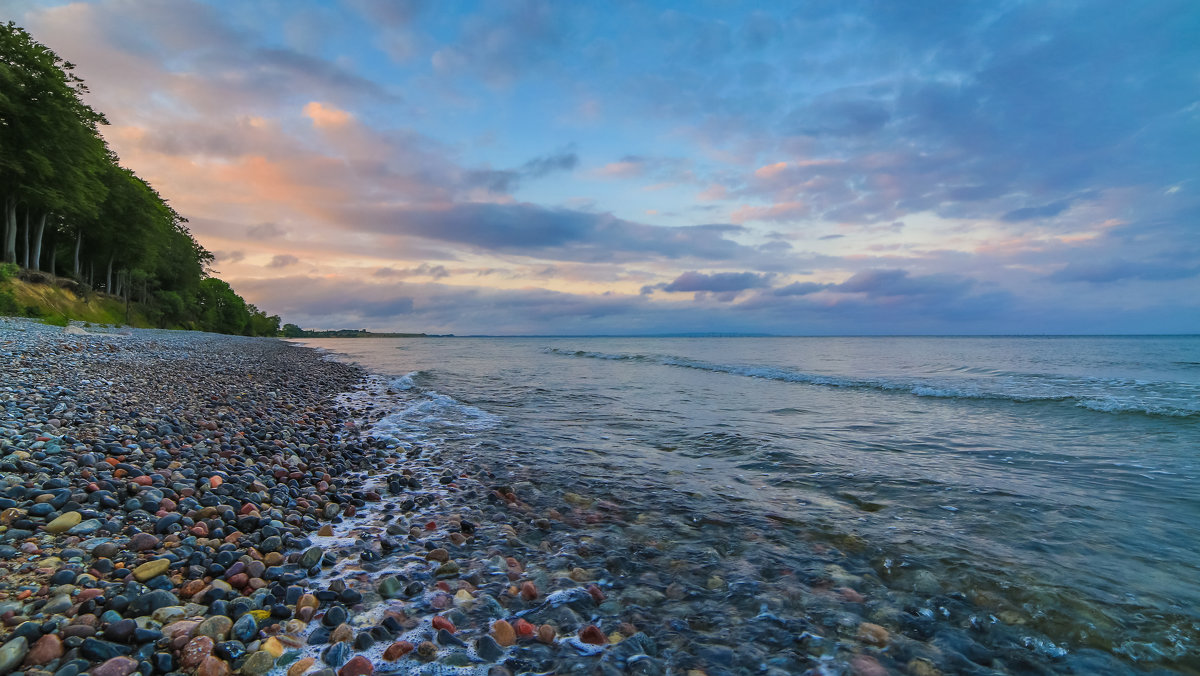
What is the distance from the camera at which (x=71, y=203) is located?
33875mm

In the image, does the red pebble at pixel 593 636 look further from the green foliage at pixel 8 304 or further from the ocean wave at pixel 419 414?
the green foliage at pixel 8 304

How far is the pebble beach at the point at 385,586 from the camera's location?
9.73 ft

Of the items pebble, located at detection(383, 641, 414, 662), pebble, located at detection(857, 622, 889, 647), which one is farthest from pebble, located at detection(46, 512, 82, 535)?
pebble, located at detection(857, 622, 889, 647)

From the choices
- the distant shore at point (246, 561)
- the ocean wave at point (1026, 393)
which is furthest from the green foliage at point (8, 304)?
the ocean wave at point (1026, 393)

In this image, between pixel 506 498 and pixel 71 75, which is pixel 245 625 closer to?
pixel 506 498

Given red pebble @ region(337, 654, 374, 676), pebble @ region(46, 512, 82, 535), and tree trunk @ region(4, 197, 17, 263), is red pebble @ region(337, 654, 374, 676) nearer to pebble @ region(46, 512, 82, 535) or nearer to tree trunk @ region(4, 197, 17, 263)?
pebble @ region(46, 512, 82, 535)

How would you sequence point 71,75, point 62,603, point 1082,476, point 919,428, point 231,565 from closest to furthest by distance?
point 62,603
point 231,565
point 1082,476
point 919,428
point 71,75

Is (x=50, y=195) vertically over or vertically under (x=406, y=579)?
over

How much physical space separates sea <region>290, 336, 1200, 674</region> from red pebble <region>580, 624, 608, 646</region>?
205 centimetres

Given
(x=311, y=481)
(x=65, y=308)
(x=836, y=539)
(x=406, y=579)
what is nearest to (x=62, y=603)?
(x=406, y=579)

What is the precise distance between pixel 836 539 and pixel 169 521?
6.48m

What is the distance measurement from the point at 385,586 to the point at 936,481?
26.3 ft

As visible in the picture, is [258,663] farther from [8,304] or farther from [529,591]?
[8,304]

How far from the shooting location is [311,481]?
6438 mm
